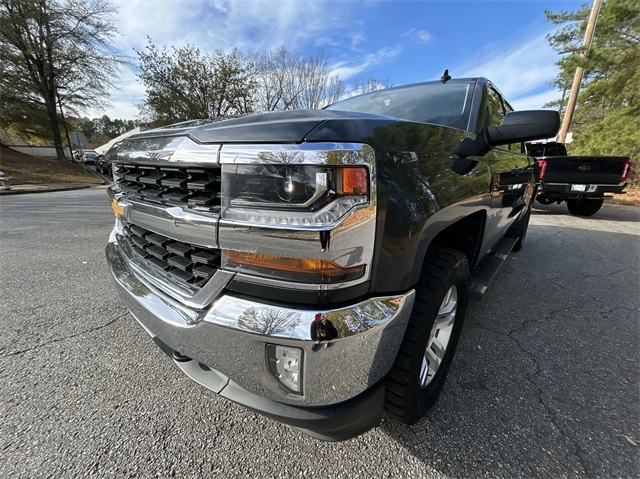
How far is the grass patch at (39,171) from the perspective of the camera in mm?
17188

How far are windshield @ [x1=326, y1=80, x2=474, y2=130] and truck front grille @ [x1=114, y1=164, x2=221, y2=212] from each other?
5.16 feet

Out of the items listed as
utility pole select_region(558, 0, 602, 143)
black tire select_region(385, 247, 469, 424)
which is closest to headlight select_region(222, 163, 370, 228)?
black tire select_region(385, 247, 469, 424)

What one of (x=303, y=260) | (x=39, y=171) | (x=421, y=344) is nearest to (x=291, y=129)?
(x=303, y=260)

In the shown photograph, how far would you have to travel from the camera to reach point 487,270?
8.54 ft

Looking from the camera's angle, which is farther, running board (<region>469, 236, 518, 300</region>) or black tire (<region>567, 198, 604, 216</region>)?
black tire (<region>567, 198, 604, 216</region>)

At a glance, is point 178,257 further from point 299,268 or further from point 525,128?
point 525,128

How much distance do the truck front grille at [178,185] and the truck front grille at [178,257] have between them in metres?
0.19

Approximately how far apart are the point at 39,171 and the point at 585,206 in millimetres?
28621

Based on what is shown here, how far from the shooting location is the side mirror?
1594 mm

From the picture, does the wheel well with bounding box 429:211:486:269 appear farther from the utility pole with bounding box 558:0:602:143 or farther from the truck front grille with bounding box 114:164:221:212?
the utility pole with bounding box 558:0:602:143

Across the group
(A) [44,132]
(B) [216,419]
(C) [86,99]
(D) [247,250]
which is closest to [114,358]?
(B) [216,419]

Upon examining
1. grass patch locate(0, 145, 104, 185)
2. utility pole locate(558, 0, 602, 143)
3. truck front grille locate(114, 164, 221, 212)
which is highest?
utility pole locate(558, 0, 602, 143)

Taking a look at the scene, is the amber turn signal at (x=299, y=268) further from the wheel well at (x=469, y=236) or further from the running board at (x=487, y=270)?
the running board at (x=487, y=270)

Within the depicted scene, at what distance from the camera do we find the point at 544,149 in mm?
8602
